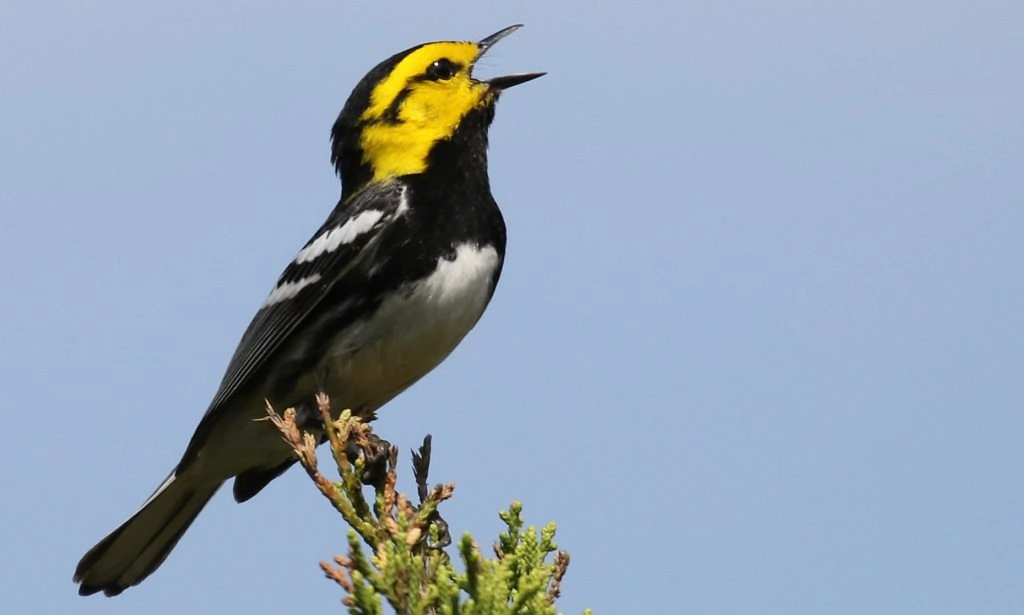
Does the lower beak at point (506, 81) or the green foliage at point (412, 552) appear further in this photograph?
the lower beak at point (506, 81)

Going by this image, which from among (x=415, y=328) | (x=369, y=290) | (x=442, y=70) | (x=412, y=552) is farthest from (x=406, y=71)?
(x=412, y=552)

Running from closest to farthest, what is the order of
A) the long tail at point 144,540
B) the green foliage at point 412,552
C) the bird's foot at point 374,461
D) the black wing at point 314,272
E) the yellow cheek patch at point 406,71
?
the green foliage at point 412,552
the bird's foot at point 374,461
the black wing at point 314,272
the long tail at point 144,540
the yellow cheek patch at point 406,71

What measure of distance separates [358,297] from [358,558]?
2039 mm

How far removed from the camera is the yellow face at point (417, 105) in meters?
5.68

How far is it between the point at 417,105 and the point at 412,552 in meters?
2.72

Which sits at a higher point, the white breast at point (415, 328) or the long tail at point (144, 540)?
the white breast at point (415, 328)

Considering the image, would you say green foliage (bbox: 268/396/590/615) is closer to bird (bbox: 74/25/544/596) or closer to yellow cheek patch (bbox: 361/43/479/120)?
bird (bbox: 74/25/544/596)

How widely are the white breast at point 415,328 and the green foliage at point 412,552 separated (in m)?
0.56

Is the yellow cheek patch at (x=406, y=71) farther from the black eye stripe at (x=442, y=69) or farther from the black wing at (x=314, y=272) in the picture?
the black wing at (x=314, y=272)

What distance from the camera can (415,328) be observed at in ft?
16.4

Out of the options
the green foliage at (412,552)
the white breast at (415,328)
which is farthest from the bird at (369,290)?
the green foliage at (412,552)

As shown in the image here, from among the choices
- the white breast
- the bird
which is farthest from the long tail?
the white breast

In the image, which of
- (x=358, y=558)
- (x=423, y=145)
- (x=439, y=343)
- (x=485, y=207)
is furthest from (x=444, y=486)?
(x=423, y=145)

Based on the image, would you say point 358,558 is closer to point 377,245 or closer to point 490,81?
point 377,245
